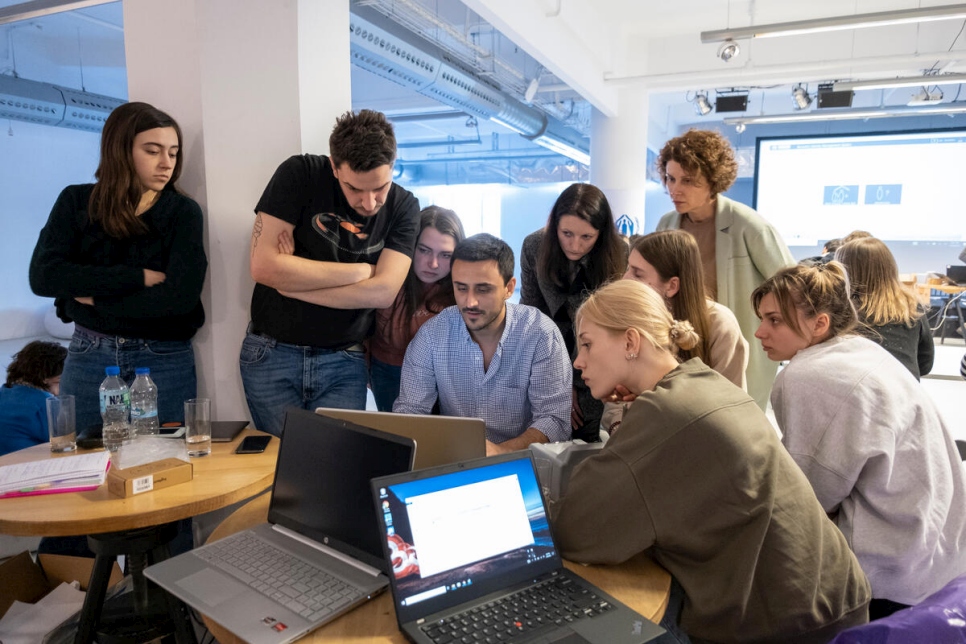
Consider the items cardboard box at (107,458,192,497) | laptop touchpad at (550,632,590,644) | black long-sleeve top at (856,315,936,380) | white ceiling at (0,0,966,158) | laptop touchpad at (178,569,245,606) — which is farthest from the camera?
white ceiling at (0,0,966,158)

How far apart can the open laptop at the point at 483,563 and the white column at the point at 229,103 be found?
1.51m

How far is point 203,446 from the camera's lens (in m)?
1.89

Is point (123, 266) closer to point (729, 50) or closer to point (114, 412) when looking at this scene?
point (114, 412)

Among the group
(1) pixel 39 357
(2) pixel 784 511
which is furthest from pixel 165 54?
(2) pixel 784 511

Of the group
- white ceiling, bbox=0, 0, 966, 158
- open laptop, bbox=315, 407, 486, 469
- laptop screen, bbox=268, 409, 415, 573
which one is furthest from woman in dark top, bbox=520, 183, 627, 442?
white ceiling, bbox=0, 0, 966, 158

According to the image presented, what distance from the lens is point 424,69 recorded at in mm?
5508

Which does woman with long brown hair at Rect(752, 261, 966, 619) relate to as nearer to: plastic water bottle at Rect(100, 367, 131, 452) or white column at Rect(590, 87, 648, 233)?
plastic water bottle at Rect(100, 367, 131, 452)

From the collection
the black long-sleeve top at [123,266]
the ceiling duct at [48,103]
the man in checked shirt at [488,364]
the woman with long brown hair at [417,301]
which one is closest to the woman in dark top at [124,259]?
the black long-sleeve top at [123,266]

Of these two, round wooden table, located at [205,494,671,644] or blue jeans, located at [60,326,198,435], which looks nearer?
round wooden table, located at [205,494,671,644]

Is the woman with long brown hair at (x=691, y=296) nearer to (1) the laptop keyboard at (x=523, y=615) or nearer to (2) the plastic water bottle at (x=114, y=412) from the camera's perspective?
(1) the laptop keyboard at (x=523, y=615)

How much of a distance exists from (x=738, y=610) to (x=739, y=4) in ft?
21.3

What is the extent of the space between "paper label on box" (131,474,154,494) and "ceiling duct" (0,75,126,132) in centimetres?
629

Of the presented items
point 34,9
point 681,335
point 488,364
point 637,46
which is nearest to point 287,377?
point 488,364

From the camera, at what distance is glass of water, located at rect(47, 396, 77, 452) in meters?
1.85
